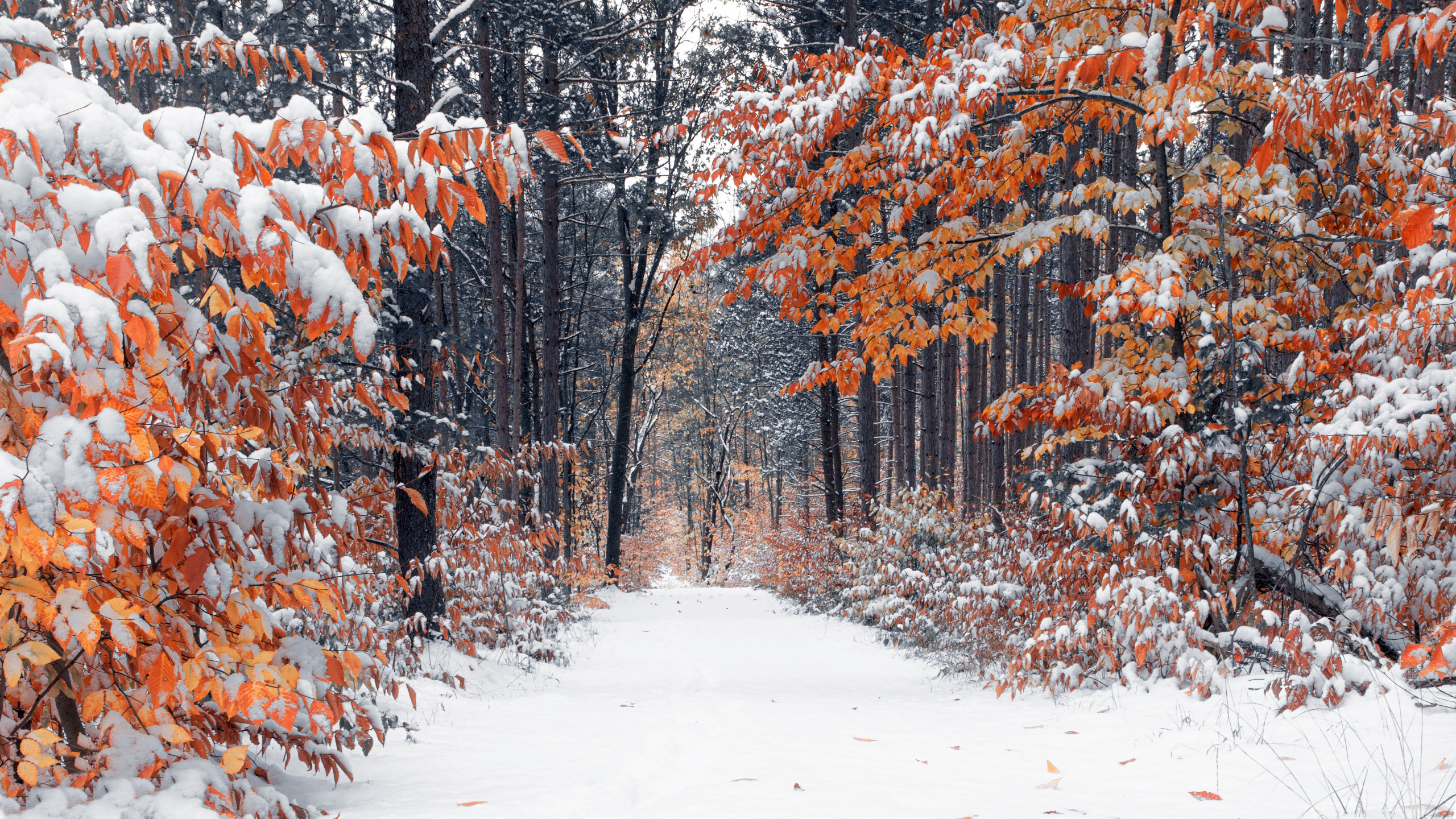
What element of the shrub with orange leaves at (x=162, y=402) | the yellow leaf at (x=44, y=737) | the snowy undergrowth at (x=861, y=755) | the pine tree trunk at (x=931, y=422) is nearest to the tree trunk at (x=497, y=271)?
the snowy undergrowth at (x=861, y=755)

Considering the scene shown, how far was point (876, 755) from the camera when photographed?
4660 mm

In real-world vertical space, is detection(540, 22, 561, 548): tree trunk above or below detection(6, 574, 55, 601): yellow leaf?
above

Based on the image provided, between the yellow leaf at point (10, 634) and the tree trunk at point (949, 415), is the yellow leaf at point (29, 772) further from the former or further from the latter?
the tree trunk at point (949, 415)

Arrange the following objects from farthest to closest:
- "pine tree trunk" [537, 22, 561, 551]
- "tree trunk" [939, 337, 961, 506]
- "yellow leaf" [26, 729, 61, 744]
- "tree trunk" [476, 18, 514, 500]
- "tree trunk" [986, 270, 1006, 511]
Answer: "tree trunk" [939, 337, 961, 506] < "pine tree trunk" [537, 22, 561, 551] < "tree trunk" [986, 270, 1006, 511] < "tree trunk" [476, 18, 514, 500] < "yellow leaf" [26, 729, 61, 744]

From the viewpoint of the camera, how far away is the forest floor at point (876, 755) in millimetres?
3412

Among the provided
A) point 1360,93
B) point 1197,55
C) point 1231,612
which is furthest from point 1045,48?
point 1231,612

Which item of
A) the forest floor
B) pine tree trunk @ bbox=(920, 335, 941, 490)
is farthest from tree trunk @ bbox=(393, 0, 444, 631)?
pine tree trunk @ bbox=(920, 335, 941, 490)

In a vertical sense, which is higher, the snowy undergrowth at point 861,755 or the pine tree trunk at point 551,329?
the pine tree trunk at point 551,329

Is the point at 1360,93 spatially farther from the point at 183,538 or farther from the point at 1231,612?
the point at 183,538

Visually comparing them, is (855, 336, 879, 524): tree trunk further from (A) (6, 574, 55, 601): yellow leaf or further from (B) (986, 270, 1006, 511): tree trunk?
(A) (6, 574, 55, 601): yellow leaf

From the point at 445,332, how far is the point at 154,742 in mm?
4279

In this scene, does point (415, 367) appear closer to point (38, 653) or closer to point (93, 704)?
point (93, 704)

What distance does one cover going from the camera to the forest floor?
3.41 meters

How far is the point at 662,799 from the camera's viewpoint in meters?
3.67
